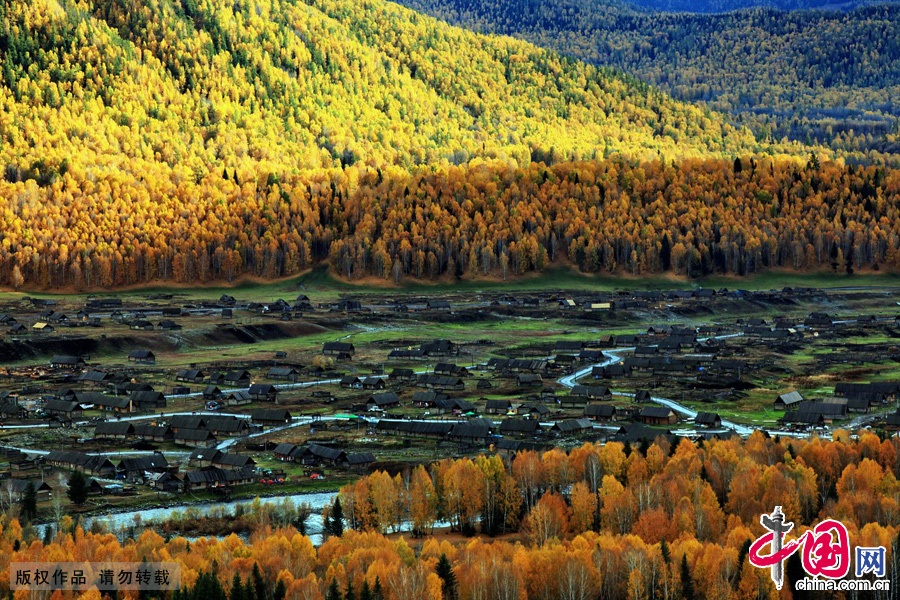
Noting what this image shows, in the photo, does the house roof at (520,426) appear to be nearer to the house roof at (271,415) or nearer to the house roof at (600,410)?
the house roof at (600,410)

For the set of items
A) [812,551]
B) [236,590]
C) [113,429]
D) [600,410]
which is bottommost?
[600,410]

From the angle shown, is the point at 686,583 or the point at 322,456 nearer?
the point at 686,583

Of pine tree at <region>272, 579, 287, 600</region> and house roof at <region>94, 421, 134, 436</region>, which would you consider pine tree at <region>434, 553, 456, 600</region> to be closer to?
pine tree at <region>272, 579, 287, 600</region>

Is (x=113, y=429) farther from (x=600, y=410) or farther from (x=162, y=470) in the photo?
(x=600, y=410)

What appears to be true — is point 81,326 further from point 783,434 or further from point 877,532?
point 877,532

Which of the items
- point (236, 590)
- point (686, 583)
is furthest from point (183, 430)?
point (686, 583)

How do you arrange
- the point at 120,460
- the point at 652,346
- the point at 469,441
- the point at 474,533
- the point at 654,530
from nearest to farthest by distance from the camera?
the point at 654,530, the point at 474,533, the point at 120,460, the point at 469,441, the point at 652,346

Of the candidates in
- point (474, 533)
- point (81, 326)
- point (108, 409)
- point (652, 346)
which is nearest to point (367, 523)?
point (474, 533)

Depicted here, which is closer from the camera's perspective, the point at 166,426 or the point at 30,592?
the point at 30,592
